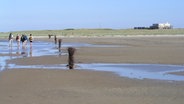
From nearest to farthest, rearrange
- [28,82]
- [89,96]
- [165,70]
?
[89,96] → [28,82] → [165,70]

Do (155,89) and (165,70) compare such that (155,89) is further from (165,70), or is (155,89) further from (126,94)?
(165,70)

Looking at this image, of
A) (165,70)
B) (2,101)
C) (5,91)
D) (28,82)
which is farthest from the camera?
(165,70)

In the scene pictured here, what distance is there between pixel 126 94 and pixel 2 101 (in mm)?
3116

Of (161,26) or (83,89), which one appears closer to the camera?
(83,89)

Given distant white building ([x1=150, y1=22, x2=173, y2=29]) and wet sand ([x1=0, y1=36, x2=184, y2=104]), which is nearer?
wet sand ([x1=0, y1=36, x2=184, y2=104])

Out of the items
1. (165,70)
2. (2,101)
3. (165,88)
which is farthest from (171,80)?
(2,101)

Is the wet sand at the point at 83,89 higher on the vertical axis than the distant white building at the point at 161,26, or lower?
lower

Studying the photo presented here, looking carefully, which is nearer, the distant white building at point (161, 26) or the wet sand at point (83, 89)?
the wet sand at point (83, 89)

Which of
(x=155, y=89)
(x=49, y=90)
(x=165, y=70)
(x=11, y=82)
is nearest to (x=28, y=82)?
(x=11, y=82)

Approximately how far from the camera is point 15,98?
10398 mm

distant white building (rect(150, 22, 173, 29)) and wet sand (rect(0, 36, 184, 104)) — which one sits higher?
distant white building (rect(150, 22, 173, 29))

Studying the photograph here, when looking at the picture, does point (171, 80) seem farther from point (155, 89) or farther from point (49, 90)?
point (49, 90)

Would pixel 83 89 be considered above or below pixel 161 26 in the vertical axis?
below

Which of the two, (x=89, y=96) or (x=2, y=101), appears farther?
(x=89, y=96)
